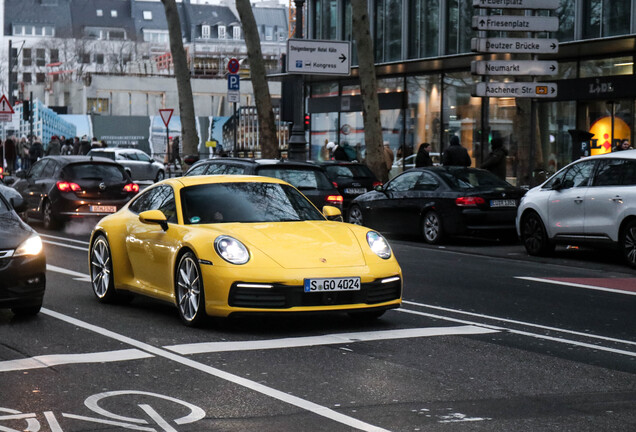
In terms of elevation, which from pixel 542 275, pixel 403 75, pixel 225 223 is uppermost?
pixel 403 75

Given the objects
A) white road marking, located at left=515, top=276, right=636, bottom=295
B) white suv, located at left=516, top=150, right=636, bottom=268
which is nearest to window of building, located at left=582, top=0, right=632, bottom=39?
white suv, located at left=516, top=150, right=636, bottom=268

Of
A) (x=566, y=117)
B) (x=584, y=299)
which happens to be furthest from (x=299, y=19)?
(x=584, y=299)

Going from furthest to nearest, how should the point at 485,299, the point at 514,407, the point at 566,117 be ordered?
the point at 566,117 < the point at 485,299 < the point at 514,407

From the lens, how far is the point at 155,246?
1054 centimetres

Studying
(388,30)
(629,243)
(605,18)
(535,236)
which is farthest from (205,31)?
(629,243)

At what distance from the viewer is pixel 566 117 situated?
32.6 m

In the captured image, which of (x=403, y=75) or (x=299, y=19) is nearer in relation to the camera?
(x=299, y=19)

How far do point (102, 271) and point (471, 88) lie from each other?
2682 cm

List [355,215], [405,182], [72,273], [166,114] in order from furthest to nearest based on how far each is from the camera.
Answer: [166,114] < [355,215] < [405,182] < [72,273]

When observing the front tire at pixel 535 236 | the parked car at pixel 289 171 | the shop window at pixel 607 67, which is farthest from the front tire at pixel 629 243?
the shop window at pixel 607 67

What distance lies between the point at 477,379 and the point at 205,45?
146139mm

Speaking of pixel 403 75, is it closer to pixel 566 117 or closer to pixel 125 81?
pixel 566 117

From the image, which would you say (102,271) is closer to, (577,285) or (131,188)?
(577,285)

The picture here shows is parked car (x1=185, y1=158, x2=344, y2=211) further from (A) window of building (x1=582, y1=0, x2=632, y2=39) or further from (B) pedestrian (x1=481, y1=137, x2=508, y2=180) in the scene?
(A) window of building (x1=582, y1=0, x2=632, y2=39)
